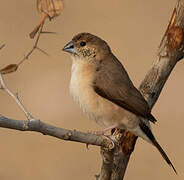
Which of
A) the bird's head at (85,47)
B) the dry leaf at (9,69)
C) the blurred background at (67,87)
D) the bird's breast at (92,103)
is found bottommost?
the blurred background at (67,87)

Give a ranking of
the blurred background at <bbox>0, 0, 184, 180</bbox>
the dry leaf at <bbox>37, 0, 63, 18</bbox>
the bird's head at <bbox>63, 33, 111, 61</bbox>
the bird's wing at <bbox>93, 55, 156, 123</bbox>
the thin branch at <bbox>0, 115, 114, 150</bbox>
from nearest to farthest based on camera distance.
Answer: the thin branch at <bbox>0, 115, 114, 150</bbox>, the dry leaf at <bbox>37, 0, 63, 18</bbox>, the bird's wing at <bbox>93, 55, 156, 123</bbox>, the bird's head at <bbox>63, 33, 111, 61</bbox>, the blurred background at <bbox>0, 0, 184, 180</bbox>

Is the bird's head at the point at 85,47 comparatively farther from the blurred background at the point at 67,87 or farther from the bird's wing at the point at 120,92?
the blurred background at the point at 67,87

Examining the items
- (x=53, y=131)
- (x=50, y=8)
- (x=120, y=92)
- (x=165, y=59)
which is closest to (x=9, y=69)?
(x=50, y=8)

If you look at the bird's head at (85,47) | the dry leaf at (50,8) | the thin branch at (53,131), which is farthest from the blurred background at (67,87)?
the dry leaf at (50,8)

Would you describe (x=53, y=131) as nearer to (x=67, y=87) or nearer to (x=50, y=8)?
(x=50, y=8)

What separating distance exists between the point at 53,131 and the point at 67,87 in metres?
7.45

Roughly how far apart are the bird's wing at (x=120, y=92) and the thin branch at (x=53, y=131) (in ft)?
3.46

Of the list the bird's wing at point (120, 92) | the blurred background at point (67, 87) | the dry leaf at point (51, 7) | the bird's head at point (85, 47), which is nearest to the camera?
the dry leaf at point (51, 7)

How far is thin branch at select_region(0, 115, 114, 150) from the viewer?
3775 mm

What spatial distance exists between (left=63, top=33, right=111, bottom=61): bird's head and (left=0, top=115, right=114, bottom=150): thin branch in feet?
5.39

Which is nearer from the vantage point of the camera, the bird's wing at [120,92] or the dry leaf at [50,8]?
the dry leaf at [50,8]

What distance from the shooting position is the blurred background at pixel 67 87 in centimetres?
984

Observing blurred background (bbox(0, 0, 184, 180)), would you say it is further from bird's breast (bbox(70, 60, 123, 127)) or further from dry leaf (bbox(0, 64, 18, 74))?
dry leaf (bbox(0, 64, 18, 74))

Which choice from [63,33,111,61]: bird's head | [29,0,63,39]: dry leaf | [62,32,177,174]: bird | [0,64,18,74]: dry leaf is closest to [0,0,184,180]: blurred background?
[63,33,111,61]: bird's head
